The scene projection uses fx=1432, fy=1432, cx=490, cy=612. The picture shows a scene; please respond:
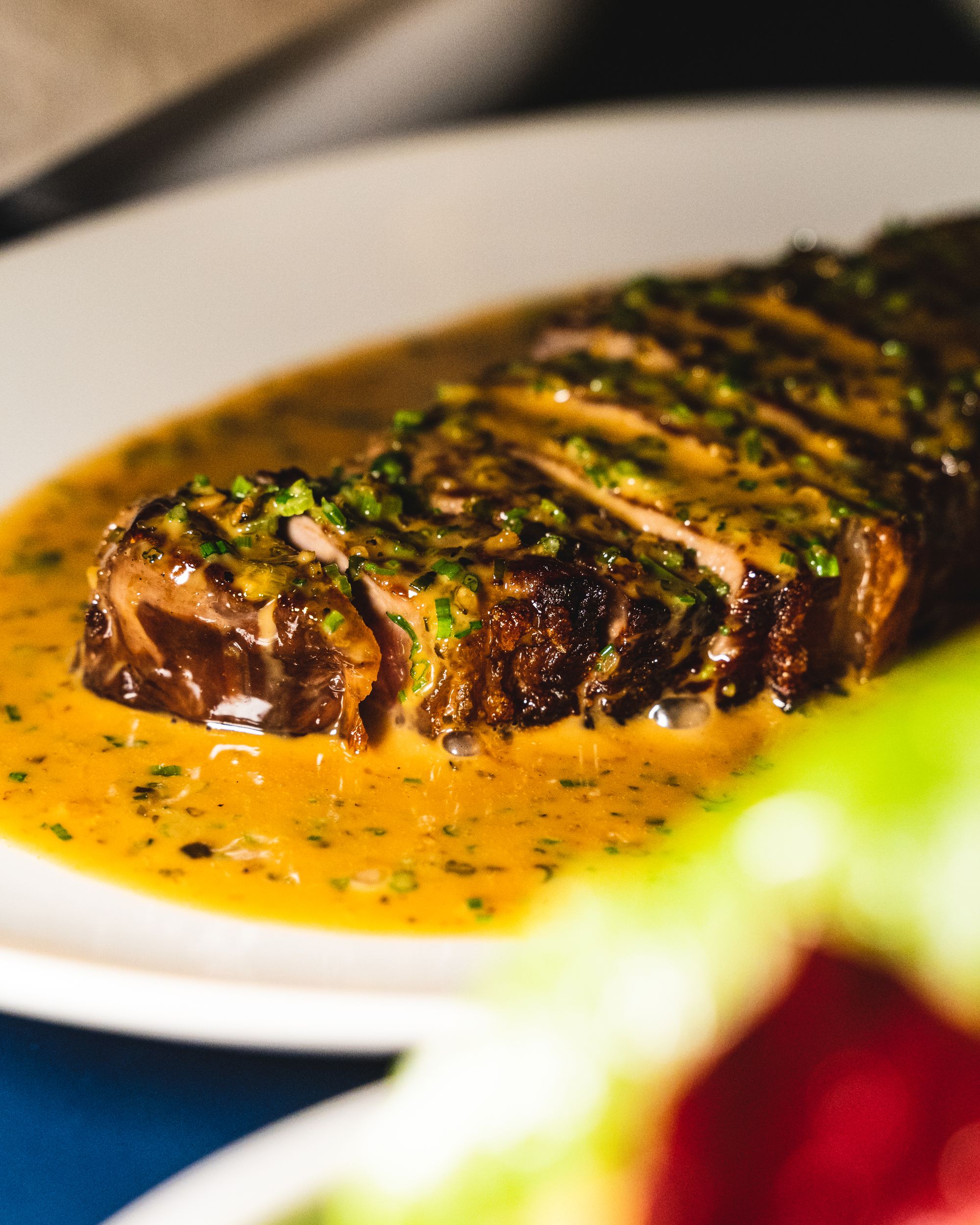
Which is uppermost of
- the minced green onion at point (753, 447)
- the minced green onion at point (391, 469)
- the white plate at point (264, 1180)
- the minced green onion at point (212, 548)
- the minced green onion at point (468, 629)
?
the minced green onion at point (753, 447)

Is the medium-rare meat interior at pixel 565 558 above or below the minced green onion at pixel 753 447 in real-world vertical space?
below

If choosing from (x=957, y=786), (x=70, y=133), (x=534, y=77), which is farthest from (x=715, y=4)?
(x=957, y=786)

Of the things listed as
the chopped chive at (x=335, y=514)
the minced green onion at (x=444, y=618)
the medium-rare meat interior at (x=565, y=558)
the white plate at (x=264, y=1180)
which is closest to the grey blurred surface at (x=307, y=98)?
the medium-rare meat interior at (x=565, y=558)

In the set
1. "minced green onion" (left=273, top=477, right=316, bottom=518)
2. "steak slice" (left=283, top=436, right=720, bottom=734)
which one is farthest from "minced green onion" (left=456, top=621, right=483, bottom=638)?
"minced green onion" (left=273, top=477, right=316, bottom=518)

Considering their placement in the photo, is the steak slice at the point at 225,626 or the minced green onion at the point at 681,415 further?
the minced green onion at the point at 681,415

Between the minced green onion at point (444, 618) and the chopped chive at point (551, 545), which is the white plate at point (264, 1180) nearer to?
the minced green onion at point (444, 618)

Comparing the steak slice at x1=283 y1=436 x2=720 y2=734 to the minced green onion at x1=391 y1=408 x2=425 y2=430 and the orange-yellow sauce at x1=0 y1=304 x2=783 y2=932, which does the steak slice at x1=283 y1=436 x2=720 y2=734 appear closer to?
the orange-yellow sauce at x1=0 y1=304 x2=783 y2=932
